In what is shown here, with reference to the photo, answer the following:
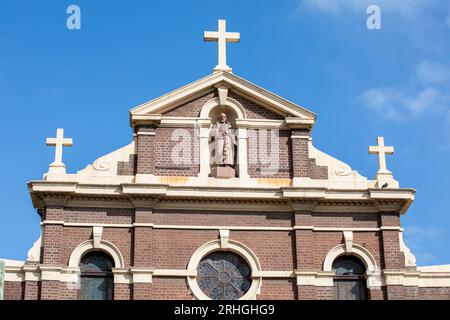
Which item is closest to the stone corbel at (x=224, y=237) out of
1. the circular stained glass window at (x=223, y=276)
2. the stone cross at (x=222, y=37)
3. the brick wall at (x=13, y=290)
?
the circular stained glass window at (x=223, y=276)

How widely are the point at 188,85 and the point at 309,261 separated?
21.2 feet

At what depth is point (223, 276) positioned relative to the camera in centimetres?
2697

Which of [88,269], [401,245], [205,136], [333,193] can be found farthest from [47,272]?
[401,245]

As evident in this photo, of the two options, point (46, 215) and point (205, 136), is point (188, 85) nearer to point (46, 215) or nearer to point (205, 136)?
point (205, 136)

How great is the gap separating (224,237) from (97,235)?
3.61 meters

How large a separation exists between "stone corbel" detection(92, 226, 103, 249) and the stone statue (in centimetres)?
399

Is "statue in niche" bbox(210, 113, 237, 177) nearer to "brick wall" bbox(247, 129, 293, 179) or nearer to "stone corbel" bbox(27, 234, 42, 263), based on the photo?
"brick wall" bbox(247, 129, 293, 179)

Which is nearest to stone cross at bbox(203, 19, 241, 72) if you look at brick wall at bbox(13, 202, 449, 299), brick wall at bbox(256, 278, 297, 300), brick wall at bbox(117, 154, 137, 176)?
brick wall at bbox(117, 154, 137, 176)

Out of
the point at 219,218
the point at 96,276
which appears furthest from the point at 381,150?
the point at 96,276

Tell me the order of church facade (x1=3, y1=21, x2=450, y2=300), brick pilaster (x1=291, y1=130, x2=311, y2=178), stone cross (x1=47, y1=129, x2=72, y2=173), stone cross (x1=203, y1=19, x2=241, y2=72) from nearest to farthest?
church facade (x1=3, y1=21, x2=450, y2=300)
stone cross (x1=47, y1=129, x2=72, y2=173)
brick pilaster (x1=291, y1=130, x2=311, y2=178)
stone cross (x1=203, y1=19, x2=241, y2=72)

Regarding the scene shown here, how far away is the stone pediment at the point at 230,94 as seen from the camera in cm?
2823

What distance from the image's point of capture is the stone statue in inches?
1105

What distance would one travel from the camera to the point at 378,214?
2781 cm
